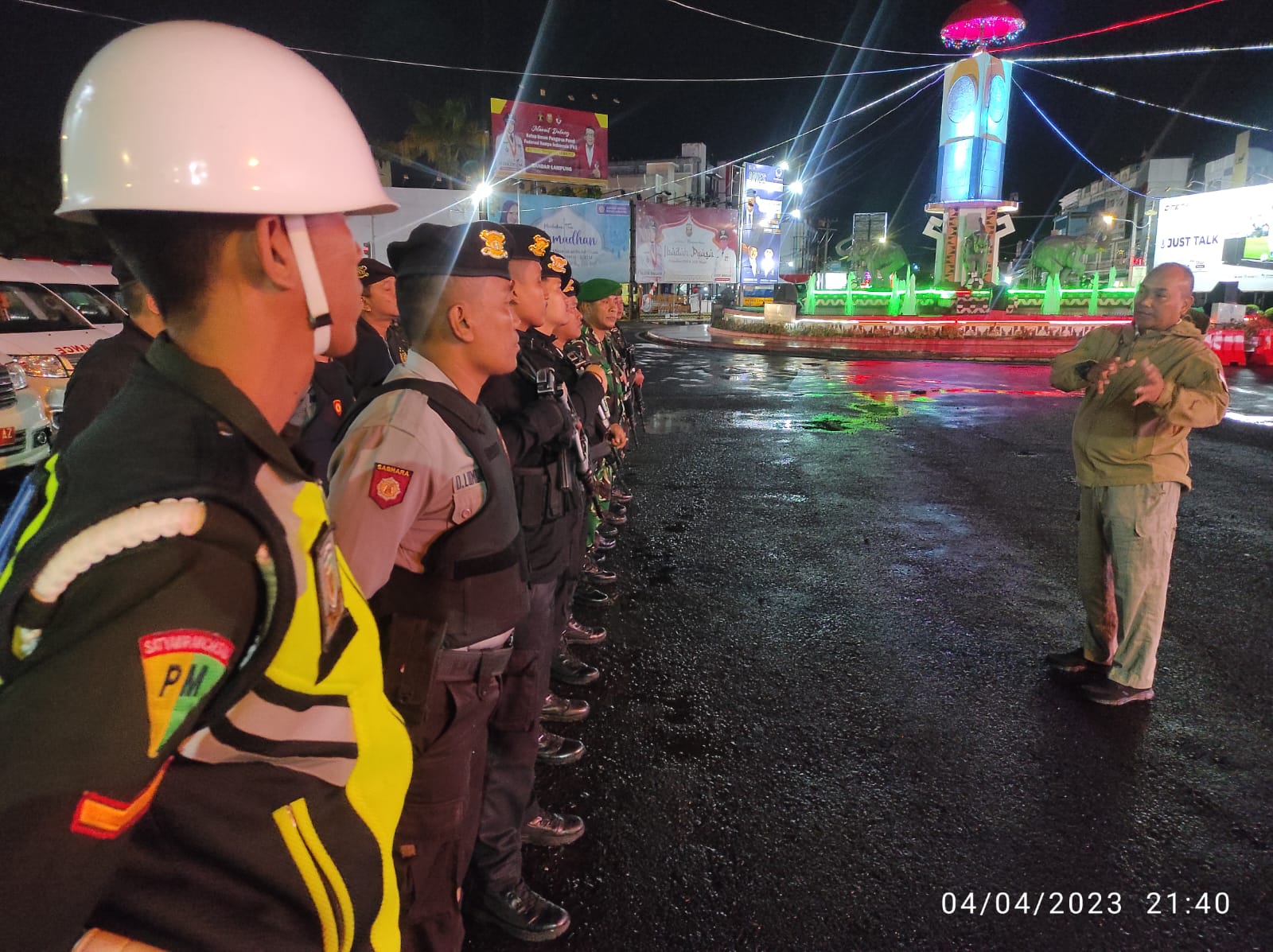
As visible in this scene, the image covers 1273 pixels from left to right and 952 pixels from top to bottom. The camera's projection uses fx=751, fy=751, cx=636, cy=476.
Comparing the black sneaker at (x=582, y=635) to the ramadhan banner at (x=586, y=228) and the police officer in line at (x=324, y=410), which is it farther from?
the ramadhan banner at (x=586, y=228)

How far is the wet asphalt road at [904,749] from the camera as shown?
2350mm

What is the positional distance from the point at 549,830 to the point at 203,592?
2.19 metres

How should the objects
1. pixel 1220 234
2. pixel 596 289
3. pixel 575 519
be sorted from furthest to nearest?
pixel 1220 234
pixel 596 289
pixel 575 519

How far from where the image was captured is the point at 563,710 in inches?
136

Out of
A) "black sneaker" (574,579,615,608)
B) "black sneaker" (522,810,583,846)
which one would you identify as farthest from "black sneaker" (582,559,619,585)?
"black sneaker" (522,810,583,846)

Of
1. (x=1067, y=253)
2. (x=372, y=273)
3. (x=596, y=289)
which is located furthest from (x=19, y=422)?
A: (x=1067, y=253)

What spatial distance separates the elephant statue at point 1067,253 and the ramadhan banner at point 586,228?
763 inches

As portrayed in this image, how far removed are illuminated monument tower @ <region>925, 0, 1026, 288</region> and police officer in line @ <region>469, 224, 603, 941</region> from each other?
106 feet

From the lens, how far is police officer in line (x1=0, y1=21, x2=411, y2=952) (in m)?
0.71

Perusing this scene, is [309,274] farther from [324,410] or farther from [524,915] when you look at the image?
[324,410]

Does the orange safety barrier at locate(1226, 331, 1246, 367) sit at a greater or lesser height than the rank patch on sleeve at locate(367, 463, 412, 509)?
lesser

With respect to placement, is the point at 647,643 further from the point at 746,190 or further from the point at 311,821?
the point at 746,190

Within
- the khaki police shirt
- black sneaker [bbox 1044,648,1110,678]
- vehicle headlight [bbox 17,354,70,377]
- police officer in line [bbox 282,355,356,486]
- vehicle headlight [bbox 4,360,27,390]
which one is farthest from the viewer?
vehicle headlight [bbox 17,354,70,377]
